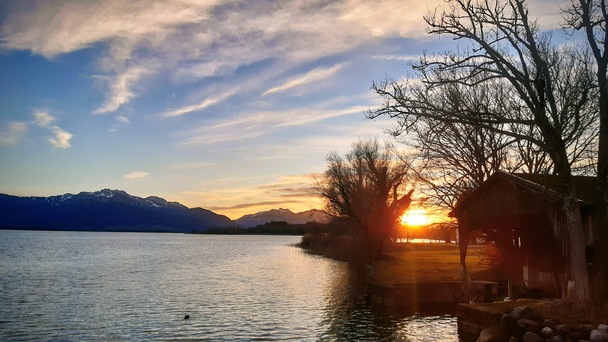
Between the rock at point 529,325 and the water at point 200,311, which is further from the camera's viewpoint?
the water at point 200,311

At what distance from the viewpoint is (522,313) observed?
699 inches

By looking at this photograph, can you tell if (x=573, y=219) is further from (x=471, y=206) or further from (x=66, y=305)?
(x=66, y=305)

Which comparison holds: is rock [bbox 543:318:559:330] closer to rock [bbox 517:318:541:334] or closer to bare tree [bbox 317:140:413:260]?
rock [bbox 517:318:541:334]

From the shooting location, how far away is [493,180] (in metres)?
Result: 24.4

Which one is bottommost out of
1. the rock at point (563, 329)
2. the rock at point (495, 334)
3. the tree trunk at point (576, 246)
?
the rock at point (495, 334)

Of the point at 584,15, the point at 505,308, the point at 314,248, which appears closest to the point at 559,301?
the point at 505,308

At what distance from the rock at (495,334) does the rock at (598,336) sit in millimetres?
2771

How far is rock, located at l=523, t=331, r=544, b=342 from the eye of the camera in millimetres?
16422

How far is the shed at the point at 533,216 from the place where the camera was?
68.1 ft

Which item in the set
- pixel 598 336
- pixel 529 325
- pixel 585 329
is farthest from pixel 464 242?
pixel 598 336

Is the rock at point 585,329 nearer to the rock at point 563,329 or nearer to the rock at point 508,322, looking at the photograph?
the rock at point 563,329

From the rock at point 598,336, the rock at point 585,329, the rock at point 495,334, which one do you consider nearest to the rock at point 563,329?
the rock at point 585,329

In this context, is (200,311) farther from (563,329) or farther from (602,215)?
(602,215)

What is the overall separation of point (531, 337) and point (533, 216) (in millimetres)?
8607
